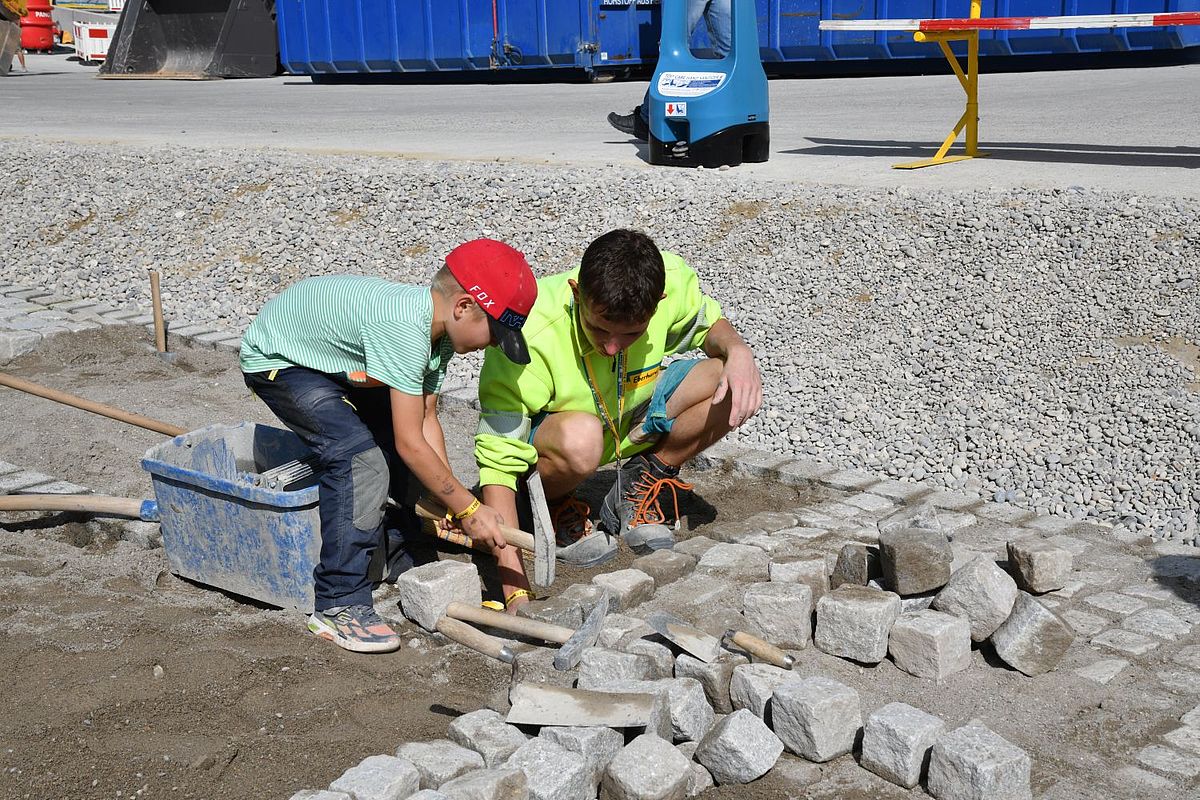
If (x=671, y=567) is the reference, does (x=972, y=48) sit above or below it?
above

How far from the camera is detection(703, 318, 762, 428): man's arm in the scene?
425cm

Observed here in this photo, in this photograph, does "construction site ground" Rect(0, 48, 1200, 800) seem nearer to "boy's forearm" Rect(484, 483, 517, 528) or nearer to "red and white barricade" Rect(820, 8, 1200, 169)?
"boy's forearm" Rect(484, 483, 517, 528)

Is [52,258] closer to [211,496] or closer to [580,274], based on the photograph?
[211,496]

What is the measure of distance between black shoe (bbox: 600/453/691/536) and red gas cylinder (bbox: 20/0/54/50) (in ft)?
105

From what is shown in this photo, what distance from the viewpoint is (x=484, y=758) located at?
294 cm

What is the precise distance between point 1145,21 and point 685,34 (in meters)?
3.56

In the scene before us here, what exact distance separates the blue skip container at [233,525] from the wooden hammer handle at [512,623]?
56cm

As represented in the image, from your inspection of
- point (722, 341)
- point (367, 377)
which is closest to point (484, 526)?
point (367, 377)

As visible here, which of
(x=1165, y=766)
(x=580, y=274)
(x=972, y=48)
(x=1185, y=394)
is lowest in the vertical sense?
(x=1165, y=766)

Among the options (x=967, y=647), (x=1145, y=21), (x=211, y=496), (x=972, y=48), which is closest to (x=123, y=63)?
(x=972, y=48)

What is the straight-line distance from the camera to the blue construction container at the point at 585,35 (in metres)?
15.5

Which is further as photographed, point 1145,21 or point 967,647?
point 1145,21

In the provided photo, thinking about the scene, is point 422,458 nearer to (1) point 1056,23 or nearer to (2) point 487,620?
(2) point 487,620

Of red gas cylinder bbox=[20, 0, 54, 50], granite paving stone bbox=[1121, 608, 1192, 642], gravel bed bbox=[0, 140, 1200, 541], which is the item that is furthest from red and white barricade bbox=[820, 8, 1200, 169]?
red gas cylinder bbox=[20, 0, 54, 50]
